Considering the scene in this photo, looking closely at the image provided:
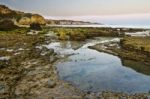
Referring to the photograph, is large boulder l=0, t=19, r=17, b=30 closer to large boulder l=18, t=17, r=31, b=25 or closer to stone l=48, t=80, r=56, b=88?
large boulder l=18, t=17, r=31, b=25

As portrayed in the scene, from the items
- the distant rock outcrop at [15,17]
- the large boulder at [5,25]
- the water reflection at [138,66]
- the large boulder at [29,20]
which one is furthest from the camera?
the large boulder at [29,20]

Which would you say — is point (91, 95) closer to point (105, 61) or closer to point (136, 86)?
point (136, 86)

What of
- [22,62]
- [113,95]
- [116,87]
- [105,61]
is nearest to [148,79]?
[116,87]

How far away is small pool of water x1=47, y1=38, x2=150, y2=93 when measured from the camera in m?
17.0

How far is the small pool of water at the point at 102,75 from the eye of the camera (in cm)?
1697

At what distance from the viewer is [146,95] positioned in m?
15.1

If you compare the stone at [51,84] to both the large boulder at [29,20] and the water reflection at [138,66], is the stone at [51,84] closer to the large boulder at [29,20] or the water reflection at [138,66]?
the water reflection at [138,66]

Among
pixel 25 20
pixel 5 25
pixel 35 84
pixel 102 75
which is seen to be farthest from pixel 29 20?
pixel 35 84

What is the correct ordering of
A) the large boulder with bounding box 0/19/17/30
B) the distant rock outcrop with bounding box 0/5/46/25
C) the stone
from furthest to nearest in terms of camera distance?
the distant rock outcrop with bounding box 0/5/46/25
the large boulder with bounding box 0/19/17/30
the stone

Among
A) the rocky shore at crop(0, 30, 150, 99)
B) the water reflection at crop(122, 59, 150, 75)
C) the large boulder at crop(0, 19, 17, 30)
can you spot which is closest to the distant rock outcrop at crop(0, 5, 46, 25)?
the large boulder at crop(0, 19, 17, 30)

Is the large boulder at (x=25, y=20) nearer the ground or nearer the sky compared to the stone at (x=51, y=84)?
nearer the sky

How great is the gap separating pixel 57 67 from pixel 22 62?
3.56 metres

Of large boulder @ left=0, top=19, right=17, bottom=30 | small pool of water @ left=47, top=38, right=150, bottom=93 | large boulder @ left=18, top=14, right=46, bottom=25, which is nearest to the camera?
A: small pool of water @ left=47, top=38, right=150, bottom=93

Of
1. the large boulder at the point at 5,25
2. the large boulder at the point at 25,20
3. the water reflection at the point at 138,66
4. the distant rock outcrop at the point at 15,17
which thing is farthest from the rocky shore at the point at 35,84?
the large boulder at the point at 25,20
